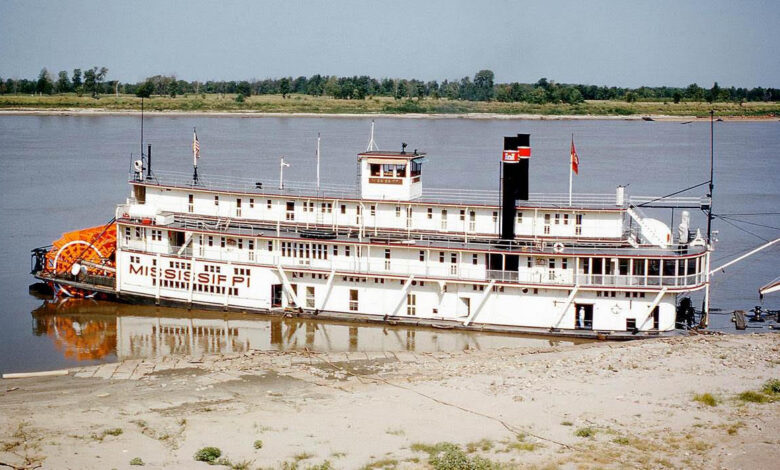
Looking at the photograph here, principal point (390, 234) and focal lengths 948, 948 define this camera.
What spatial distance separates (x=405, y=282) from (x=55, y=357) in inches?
535

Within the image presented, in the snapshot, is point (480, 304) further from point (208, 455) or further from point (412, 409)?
point (208, 455)

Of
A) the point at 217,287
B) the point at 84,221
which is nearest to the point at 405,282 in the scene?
the point at 217,287

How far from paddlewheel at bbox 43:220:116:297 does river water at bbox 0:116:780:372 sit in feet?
4.20

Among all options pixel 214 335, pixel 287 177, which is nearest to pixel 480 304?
pixel 214 335

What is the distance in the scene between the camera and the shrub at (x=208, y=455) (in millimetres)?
22109

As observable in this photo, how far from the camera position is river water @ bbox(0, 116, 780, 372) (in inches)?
1473

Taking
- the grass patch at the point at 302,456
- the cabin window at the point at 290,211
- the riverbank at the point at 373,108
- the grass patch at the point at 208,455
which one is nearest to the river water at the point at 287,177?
the cabin window at the point at 290,211

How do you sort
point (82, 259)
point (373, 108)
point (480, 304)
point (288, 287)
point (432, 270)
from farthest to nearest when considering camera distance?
point (373, 108) → point (82, 259) → point (288, 287) → point (432, 270) → point (480, 304)

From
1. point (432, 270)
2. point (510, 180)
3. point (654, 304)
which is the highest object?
point (510, 180)

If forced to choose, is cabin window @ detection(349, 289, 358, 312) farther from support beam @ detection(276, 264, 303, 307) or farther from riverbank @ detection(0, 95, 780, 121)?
riverbank @ detection(0, 95, 780, 121)

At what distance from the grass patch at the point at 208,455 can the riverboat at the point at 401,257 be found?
16.2m

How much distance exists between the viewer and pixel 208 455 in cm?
2220

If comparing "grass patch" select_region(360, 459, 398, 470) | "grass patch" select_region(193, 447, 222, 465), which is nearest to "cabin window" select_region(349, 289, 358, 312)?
"grass patch" select_region(193, 447, 222, 465)

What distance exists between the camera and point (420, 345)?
3622cm
